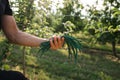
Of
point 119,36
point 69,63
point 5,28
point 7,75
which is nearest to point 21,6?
point 5,28

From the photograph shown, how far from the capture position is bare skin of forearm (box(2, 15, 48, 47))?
2.32 meters

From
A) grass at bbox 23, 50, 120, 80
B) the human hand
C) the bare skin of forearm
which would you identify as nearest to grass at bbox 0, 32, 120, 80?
grass at bbox 23, 50, 120, 80

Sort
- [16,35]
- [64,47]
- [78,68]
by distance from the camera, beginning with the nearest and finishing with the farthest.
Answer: [16,35], [64,47], [78,68]

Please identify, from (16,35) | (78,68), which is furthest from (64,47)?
(78,68)

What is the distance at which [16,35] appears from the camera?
93.0 inches

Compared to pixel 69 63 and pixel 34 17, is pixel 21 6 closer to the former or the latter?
pixel 34 17

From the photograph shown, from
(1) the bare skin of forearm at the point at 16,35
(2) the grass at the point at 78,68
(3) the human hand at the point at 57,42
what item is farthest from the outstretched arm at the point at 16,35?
(2) the grass at the point at 78,68

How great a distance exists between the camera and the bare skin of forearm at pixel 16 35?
2316mm

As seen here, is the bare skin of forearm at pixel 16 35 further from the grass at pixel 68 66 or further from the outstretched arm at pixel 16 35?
the grass at pixel 68 66

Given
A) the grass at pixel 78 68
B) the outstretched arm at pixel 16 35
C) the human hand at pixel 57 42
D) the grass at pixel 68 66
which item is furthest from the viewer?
the grass at pixel 78 68

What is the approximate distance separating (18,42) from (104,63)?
1001 cm

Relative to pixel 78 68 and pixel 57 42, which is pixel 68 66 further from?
pixel 57 42

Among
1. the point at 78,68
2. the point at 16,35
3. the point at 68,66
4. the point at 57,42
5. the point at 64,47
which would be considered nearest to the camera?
the point at 57,42

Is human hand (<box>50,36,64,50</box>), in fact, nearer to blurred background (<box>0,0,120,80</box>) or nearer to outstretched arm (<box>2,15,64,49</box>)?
outstretched arm (<box>2,15,64,49</box>)
